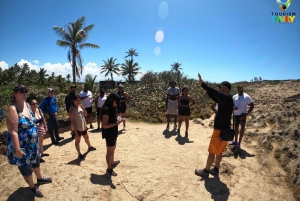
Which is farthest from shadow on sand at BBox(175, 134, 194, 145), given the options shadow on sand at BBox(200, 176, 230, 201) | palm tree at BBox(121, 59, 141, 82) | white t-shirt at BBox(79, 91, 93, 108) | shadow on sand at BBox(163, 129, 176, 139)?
palm tree at BBox(121, 59, 141, 82)

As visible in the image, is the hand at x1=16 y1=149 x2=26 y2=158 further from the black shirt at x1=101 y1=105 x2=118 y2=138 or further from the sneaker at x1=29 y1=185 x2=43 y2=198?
the black shirt at x1=101 y1=105 x2=118 y2=138

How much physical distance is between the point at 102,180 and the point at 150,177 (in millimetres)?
1060

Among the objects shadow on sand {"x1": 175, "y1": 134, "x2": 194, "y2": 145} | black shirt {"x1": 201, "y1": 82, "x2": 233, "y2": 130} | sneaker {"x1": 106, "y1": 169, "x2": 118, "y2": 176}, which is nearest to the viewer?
black shirt {"x1": 201, "y1": 82, "x2": 233, "y2": 130}

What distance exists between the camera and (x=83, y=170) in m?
3.76

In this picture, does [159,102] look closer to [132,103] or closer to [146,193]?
[132,103]

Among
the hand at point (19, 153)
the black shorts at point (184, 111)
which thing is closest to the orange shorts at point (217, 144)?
the black shorts at point (184, 111)

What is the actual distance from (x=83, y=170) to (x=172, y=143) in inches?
124

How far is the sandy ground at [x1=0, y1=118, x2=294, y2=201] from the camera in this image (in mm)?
3199

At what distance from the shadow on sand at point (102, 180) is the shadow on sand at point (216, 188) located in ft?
6.35

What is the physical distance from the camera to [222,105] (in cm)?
346

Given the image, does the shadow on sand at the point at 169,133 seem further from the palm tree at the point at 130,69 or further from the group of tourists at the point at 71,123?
the palm tree at the point at 130,69

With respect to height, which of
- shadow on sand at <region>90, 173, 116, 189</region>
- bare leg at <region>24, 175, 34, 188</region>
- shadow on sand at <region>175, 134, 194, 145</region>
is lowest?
shadow on sand at <region>90, 173, 116, 189</region>

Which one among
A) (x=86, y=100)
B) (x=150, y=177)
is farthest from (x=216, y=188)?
(x=86, y=100)

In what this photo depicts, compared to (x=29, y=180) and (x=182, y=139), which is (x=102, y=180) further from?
(x=182, y=139)
